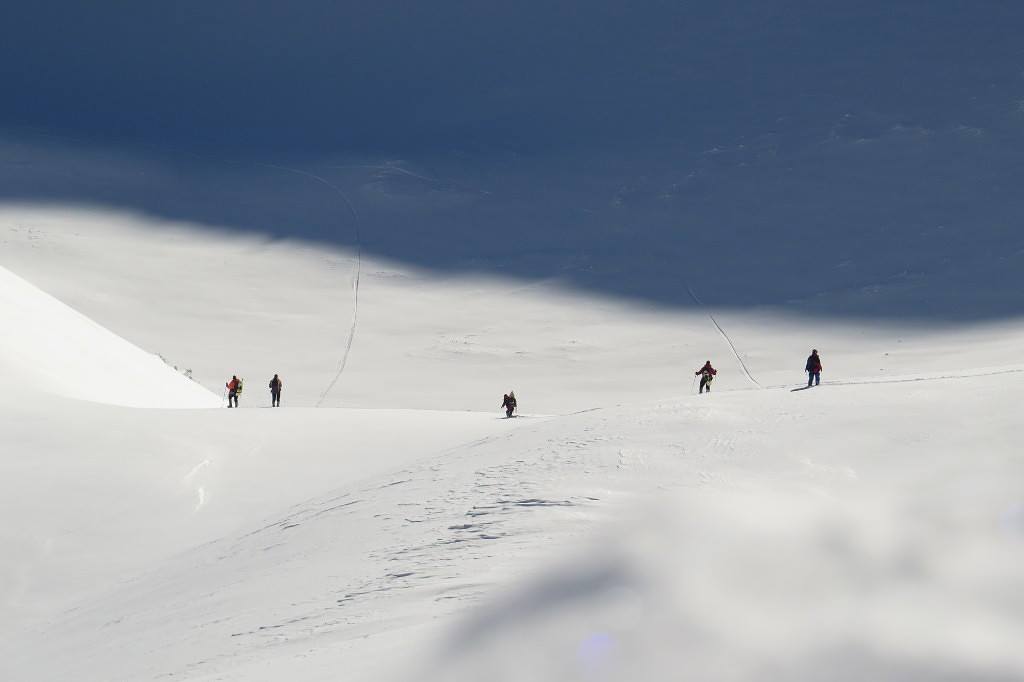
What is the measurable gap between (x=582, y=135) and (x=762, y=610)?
45.3 metres

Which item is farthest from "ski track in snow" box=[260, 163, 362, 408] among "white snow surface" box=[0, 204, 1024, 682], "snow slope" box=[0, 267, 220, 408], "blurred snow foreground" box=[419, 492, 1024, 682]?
"blurred snow foreground" box=[419, 492, 1024, 682]

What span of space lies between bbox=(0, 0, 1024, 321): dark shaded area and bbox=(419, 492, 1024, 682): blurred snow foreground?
96.8 feet

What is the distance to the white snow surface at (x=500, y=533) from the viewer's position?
573cm

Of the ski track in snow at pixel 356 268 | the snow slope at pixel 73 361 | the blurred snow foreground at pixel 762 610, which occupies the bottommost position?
the blurred snow foreground at pixel 762 610

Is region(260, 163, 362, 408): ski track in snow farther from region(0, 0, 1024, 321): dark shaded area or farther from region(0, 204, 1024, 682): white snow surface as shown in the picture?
region(0, 204, 1024, 682): white snow surface

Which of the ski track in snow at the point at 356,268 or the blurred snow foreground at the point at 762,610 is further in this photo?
the ski track in snow at the point at 356,268

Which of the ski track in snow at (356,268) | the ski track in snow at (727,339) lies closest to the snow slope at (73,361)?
the ski track in snow at (356,268)

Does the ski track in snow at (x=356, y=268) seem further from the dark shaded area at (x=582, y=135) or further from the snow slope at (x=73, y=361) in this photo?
the snow slope at (x=73, y=361)

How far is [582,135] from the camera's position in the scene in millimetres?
50094

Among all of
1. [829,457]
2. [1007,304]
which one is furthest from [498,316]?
[829,457]

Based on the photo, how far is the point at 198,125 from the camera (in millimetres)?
53906

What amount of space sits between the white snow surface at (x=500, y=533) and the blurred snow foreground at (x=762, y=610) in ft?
0.05

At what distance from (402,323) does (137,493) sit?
2335 centimetres

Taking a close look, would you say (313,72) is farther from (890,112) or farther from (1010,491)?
(1010,491)
